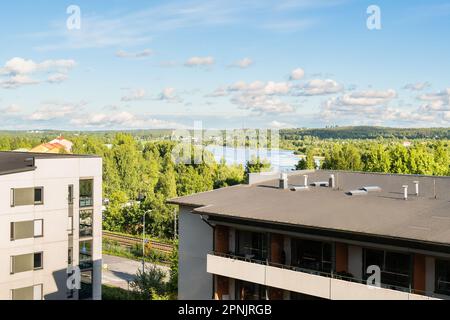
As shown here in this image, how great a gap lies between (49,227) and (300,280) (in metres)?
17.3

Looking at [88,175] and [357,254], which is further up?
[88,175]

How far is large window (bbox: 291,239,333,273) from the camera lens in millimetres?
21328

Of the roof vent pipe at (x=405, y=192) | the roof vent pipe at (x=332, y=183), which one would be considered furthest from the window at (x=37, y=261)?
the roof vent pipe at (x=405, y=192)

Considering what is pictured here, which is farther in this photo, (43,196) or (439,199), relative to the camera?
(43,196)

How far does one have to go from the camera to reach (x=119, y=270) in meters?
55.5

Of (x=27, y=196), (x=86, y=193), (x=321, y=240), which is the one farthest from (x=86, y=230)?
(x=321, y=240)

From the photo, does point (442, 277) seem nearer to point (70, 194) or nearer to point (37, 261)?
point (70, 194)

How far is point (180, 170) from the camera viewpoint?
9212 centimetres

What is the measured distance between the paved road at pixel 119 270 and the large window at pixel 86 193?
1775 centimetres

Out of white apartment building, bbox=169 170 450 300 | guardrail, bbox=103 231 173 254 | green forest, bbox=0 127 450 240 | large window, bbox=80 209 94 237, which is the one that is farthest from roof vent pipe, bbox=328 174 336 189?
green forest, bbox=0 127 450 240

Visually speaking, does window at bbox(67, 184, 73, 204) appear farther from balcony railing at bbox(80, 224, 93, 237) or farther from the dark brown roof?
the dark brown roof
